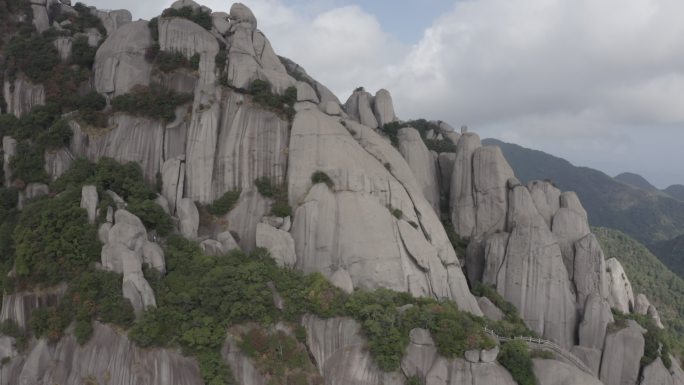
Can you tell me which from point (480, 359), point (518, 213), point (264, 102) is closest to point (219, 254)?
point (264, 102)

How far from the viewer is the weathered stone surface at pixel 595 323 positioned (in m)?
32.2

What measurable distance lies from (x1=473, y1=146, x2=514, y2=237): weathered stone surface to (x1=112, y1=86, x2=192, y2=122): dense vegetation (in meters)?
23.7

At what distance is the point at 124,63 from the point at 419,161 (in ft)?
83.1

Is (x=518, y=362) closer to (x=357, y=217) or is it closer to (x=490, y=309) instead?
(x=490, y=309)

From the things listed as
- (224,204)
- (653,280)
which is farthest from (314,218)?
(653,280)

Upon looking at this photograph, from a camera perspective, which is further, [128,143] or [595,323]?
[128,143]

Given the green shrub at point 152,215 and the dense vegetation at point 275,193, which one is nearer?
the green shrub at point 152,215

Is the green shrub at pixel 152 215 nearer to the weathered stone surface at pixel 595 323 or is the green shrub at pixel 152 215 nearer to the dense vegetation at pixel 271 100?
the dense vegetation at pixel 271 100

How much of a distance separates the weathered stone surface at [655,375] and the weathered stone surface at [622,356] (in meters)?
0.48

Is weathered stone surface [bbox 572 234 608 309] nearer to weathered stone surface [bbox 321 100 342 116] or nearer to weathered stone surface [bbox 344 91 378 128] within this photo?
weathered stone surface [bbox 344 91 378 128]

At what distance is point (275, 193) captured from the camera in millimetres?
33250

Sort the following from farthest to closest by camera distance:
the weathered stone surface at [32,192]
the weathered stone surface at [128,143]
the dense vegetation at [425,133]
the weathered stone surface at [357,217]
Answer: the dense vegetation at [425,133] < the weathered stone surface at [128,143] < the weathered stone surface at [32,192] < the weathered stone surface at [357,217]

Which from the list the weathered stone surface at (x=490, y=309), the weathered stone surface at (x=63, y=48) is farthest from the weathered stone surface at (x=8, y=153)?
the weathered stone surface at (x=490, y=309)

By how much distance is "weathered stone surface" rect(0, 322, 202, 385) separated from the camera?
24.7 meters
